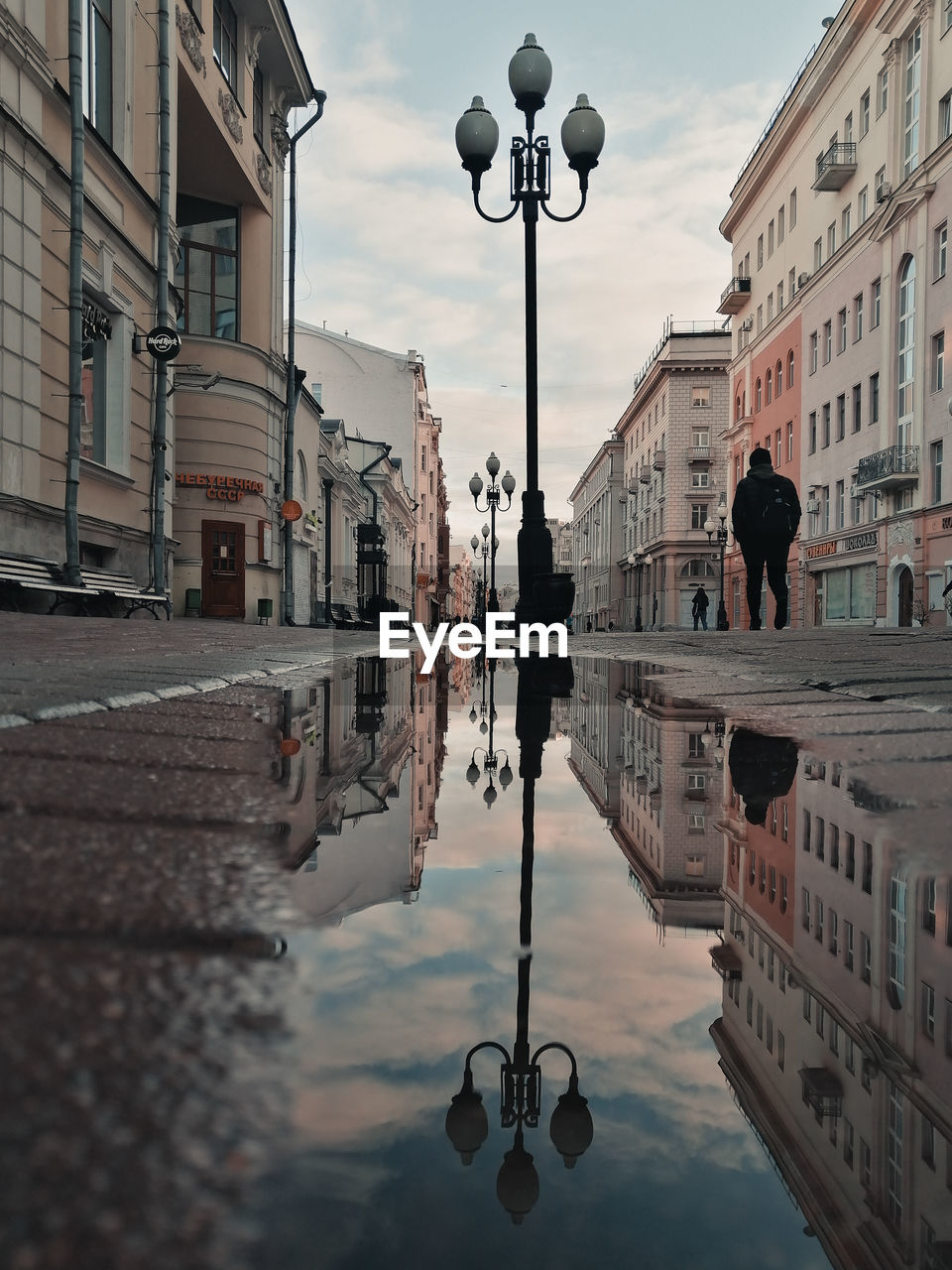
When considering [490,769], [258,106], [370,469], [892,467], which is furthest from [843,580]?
[490,769]

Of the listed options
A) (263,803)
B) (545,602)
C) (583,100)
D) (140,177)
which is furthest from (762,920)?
(140,177)

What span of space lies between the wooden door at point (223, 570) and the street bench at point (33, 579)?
8.02m

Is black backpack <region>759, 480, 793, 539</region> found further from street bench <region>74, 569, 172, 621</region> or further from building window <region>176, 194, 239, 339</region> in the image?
building window <region>176, 194, 239, 339</region>

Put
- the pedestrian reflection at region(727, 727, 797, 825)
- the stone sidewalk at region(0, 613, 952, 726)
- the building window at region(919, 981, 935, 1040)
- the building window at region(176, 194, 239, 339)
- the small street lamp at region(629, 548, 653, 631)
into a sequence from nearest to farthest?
the building window at region(919, 981, 935, 1040) → the pedestrian reflection at region(727, 727, 797, 825) → the stone sidewalk at region(0, 613, 952, 726) → the building window at region(176, 194, 239, 339) → the small street lamp at region(629, 548, 653, 631)

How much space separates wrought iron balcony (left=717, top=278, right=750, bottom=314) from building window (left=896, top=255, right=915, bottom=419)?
1719 centimetres

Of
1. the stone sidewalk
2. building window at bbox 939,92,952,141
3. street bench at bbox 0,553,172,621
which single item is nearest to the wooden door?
street bench at bbox 0,553,172,621

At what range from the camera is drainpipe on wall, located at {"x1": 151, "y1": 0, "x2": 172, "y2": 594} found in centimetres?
1473

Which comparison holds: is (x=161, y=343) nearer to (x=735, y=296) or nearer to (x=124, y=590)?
(x=124, y=590)

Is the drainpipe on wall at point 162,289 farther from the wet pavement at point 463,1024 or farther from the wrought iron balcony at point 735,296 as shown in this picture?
the wrought iron balcony at point 735,296

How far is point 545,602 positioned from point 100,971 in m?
9.89

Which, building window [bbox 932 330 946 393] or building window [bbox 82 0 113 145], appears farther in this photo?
building window [bbox 932 330 946 393]

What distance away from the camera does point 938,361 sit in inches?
989

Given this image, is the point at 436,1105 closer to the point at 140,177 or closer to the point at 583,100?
the point at 583,100

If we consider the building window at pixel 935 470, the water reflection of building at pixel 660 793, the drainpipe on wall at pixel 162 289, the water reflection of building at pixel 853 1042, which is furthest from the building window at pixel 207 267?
the water reflection of building at pixel 853 1042
